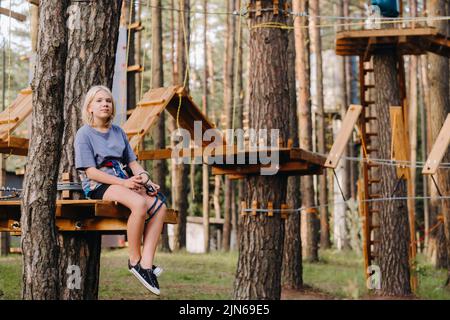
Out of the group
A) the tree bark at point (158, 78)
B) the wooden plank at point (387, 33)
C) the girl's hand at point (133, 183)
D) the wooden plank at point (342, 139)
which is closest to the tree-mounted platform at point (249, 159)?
the wooden plank at point (342, 139)

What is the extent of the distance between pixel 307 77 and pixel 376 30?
5.46 metres

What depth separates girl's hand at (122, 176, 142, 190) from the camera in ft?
15.7

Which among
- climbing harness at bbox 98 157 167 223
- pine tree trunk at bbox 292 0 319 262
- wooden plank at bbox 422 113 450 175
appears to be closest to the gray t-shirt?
climbing harness at bbox 98 157 167 223

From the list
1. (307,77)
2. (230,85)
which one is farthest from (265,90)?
(230,85)

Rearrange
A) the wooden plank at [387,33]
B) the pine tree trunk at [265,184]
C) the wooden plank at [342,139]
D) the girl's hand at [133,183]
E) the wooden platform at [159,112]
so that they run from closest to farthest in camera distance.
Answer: the girl's hand at [133,183]
the wooden plank at [342,139]
the wooden platform at [159,112]
the pine tree trunk at [265,184]
the wooden plank at [387,33]

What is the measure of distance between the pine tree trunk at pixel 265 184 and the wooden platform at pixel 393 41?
3118mm

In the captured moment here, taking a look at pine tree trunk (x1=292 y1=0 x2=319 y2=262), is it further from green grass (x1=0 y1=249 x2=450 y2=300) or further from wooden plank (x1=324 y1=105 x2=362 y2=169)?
wooden plank (x1=324 y1=105 x2=362 y2=169)

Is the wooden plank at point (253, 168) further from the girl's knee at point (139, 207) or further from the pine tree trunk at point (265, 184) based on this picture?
the girl's knee at point (139, 207)

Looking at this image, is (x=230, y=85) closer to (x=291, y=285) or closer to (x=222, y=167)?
(x=291, y=285)

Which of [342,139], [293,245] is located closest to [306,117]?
[293,245]

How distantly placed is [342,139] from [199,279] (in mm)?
6194

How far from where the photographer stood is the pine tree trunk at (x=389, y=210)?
38.6 feet

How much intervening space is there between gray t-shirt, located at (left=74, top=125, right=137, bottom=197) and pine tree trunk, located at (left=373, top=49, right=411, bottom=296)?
24.1ft

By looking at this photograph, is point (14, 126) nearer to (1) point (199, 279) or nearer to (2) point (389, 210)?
(1) point (199, 279)
